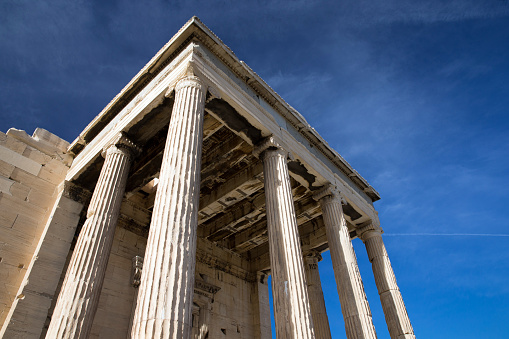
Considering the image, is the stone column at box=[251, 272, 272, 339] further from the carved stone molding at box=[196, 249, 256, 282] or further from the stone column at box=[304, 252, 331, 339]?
the stone column at box=[304, 252, 331, 339]

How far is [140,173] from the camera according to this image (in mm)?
13336

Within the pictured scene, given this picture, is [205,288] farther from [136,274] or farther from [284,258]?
[284,258]

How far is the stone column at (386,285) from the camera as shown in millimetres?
13620

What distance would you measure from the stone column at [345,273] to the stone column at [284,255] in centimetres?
319

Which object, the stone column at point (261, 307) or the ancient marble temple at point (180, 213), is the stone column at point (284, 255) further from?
the stone column at point (261, 307)

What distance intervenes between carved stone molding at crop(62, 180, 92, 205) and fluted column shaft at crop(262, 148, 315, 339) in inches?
269

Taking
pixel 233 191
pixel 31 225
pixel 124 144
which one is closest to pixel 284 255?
pixel 233 191

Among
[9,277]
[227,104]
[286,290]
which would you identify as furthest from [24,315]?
[227,104]

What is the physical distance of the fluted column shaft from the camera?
27.6ft

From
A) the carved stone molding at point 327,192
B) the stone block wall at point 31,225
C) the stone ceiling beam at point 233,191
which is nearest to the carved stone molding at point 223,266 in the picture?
the stone ceiling beam at point 233,191

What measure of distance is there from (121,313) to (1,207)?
5.30 metres

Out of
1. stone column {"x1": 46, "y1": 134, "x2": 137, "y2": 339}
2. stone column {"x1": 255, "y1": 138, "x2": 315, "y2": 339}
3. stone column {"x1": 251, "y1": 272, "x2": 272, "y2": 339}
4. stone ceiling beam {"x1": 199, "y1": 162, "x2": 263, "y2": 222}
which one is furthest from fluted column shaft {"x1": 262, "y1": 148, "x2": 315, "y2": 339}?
stone column {"x1": 251, "y1": 272, "x2": 272, "y2": 339}

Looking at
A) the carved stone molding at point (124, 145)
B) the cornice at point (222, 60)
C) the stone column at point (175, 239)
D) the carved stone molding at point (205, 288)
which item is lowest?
the stone column at point (175, 239)

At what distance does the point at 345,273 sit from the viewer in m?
12.0
